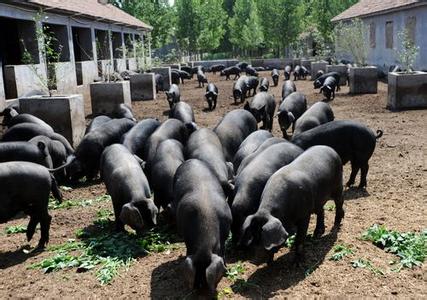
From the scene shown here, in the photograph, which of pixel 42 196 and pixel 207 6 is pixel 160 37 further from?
pixel 42 196

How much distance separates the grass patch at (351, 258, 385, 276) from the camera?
4.82m

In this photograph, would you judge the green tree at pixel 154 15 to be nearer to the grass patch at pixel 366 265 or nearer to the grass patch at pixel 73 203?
the grass patch at pixel 73 203

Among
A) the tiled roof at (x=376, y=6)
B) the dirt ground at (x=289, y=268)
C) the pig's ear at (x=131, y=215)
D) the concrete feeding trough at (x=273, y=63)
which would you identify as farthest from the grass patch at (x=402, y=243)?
Answer: the concrete feeding trough at (x=273, y=63)

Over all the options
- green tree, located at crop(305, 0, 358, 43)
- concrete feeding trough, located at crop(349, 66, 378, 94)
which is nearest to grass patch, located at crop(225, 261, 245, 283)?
concrete feeding trough, located at crop(349, 66, 378, 94)

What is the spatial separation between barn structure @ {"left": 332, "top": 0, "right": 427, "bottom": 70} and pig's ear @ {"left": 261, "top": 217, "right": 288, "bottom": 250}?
1940cm

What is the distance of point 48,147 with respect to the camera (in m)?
8.59

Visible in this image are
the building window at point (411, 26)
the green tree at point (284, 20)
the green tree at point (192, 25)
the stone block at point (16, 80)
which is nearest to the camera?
the stone block at point (16, 80)

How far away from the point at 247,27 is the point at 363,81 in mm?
39685

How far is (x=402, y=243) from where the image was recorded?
17.7ft

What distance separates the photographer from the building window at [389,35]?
92.9ft

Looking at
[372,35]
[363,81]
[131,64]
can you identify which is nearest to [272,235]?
[363,81]

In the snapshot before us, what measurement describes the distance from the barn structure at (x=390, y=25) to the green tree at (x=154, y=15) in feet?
57.9

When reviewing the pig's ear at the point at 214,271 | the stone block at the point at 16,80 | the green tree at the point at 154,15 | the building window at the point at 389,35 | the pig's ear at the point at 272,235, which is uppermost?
the green tree at the point at 154,15

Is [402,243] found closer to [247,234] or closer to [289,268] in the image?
[289,268]
